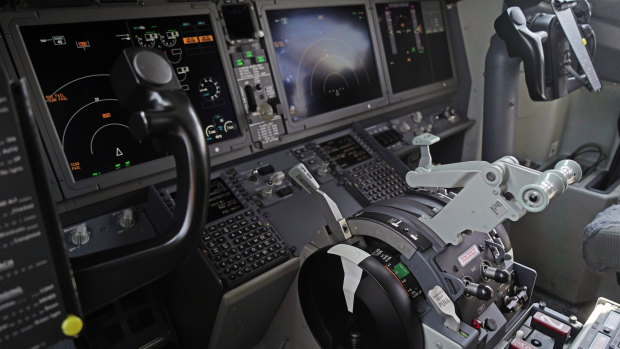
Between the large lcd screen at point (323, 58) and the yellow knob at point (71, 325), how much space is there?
4.70 ft

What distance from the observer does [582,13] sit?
2.00 meters

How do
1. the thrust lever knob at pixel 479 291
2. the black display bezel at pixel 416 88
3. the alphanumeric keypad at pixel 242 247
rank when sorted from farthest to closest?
the black display bezel at pixel 416 88
the alphanumeric keypad at pixel 242 247
the thrust lever knob at pixel 479 291

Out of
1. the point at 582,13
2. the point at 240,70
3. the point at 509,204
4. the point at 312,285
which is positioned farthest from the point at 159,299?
the point at 582,13

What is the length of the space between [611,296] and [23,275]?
9.15ft

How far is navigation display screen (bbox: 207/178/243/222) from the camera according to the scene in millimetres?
1607

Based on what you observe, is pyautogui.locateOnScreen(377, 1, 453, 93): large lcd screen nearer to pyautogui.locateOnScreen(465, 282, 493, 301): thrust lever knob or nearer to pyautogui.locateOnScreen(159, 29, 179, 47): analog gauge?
pyautogui.locateOnScreen(159, 29, 179, 47): analog gauge

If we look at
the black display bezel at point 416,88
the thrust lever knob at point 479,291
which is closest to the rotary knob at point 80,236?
the thrust lever knob at point 479,291

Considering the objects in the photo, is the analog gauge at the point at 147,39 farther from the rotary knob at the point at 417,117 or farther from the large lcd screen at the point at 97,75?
the rotary knob at the point at 417,117

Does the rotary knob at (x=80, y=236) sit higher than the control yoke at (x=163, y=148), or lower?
lower

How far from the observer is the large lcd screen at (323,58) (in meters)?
2.02

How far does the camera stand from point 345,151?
6.86 feet

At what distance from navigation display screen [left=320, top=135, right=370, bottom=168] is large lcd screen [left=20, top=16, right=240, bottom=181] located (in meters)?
0.64

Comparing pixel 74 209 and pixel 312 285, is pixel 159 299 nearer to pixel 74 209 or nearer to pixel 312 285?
pixel 74 209

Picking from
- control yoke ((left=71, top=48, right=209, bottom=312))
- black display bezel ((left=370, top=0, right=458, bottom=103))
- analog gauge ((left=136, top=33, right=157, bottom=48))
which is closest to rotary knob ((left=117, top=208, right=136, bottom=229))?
analog gauge ((left=136, top=33, right=157, bottom=48))
